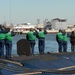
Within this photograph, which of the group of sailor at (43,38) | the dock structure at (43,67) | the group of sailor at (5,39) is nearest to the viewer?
the dock structure at (43,67)

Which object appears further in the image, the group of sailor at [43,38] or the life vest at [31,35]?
the group of sailor at [43,38]

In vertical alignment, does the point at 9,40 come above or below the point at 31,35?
below

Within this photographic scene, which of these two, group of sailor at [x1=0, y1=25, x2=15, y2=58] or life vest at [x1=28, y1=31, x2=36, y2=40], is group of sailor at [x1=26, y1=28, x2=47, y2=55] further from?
group of sailor at [x1=0, y1=25, x2=15, y2=58]

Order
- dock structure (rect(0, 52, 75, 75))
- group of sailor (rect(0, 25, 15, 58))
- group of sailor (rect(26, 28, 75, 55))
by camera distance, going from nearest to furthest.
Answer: dock structure (rect(0, 52, 75, 75)) < group of sailor (rect(0, 25, 15, 58)) < group of sailor (rect(26, 28, 75, 55))

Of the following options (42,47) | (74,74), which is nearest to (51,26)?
(42,47)

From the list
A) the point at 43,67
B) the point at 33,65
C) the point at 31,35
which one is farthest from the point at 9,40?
the point at 43,67

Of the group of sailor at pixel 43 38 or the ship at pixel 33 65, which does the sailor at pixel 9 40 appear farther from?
the ship at pixel 33 65

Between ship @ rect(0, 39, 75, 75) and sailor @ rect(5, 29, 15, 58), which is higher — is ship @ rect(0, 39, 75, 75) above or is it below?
below

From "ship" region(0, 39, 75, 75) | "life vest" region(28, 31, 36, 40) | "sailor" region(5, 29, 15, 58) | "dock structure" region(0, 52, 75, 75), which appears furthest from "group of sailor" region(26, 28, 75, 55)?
"dock structure" region(0, 52, 75, 75)

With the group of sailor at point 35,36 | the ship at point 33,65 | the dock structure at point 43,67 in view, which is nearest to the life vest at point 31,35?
the group of sailor at point 35,36

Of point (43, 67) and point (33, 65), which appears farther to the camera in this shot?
point (33, 65)

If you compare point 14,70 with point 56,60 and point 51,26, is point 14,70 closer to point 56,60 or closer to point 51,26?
point 56,60

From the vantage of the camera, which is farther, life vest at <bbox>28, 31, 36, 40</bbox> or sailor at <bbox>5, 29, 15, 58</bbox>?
life vest at <bbox>28, 31, 36, 40</bbox>

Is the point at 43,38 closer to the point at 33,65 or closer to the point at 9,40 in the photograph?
the point at 9,40
